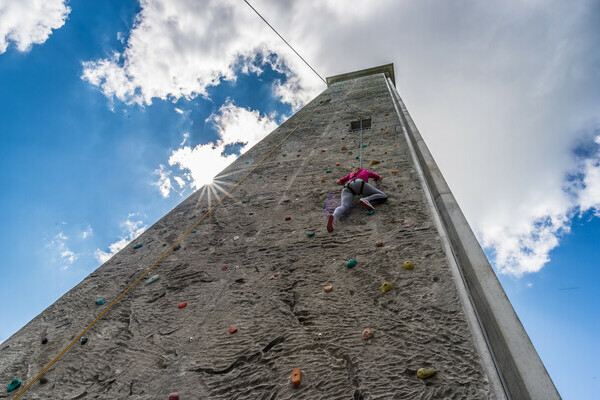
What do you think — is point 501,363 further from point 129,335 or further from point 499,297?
point 129,335

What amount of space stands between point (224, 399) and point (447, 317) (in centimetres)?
103

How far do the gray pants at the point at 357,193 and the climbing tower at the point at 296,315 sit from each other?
0.31 feet

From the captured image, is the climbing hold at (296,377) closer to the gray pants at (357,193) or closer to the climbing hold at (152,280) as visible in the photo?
the gray pants at (357,193)

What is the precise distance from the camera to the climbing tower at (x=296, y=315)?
1.20 metres

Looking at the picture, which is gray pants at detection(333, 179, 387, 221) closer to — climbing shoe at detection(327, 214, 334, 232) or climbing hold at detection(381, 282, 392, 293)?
climbing shoe at detection(327, 214, 334, 232)

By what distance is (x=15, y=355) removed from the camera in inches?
72.4

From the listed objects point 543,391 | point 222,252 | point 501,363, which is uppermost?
point 222,252

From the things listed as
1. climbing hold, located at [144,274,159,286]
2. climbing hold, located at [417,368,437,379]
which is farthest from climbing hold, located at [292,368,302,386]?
climbing hold, located at [144,274,159,286]

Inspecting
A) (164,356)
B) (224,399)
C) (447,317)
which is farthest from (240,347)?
(447,317)

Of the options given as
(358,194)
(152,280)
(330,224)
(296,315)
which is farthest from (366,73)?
(296,315)

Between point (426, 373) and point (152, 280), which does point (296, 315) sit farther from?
point (152, 280)

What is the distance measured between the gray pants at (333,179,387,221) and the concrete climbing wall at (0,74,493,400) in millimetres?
94

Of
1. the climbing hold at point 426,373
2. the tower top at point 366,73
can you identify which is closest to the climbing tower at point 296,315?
the climbing hold at point 426,373

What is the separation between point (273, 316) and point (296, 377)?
0.43 metres
